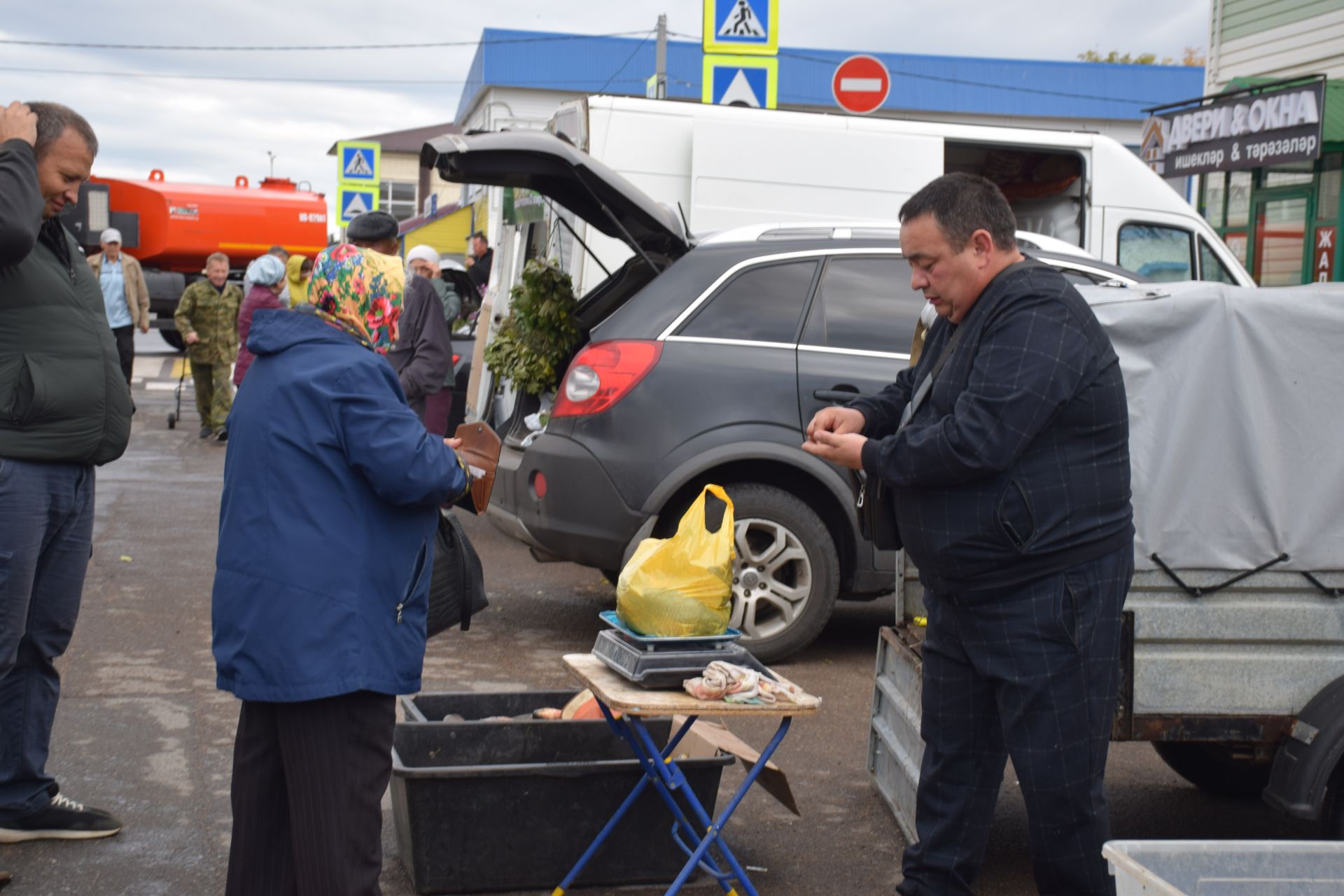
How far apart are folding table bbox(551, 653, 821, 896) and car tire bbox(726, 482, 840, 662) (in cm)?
241

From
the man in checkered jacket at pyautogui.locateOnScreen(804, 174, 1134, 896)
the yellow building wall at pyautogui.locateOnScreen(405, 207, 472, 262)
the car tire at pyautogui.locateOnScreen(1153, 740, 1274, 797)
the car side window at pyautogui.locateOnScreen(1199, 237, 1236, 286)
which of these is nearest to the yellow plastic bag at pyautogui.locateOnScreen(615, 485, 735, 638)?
the man in checkered jacket at pyautogui.locateOnScreen(804, 174, 1134, 896)

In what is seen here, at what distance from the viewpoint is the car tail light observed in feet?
21.2

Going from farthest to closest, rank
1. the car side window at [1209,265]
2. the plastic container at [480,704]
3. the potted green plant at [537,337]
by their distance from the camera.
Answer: the car side window at [1209,265], the potted green plant at [537,337], the plastic container at [480,704]

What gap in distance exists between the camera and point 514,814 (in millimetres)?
4016

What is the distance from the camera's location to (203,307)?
1510 cm

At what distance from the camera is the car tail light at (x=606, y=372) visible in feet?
21.2

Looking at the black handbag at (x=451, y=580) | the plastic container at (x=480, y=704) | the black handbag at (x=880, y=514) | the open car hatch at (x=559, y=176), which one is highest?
the open car hatch at (x=559, y=176)

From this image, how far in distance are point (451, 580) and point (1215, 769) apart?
3.00 metres

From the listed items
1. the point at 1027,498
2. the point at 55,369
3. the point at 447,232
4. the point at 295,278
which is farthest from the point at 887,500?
the point at 447,232

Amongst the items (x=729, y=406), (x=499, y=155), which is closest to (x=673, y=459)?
(x=729, y=406)

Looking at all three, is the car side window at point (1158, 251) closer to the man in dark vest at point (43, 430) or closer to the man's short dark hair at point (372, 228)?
the man's short dark hair at point (372, 228)

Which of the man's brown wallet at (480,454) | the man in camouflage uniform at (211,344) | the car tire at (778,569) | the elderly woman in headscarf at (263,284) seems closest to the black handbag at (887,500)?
the man's brown wallet at (480,454)

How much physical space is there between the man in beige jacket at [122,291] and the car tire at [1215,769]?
12404 mm

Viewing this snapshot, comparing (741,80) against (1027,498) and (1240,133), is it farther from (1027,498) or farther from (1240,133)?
(1027,498)
